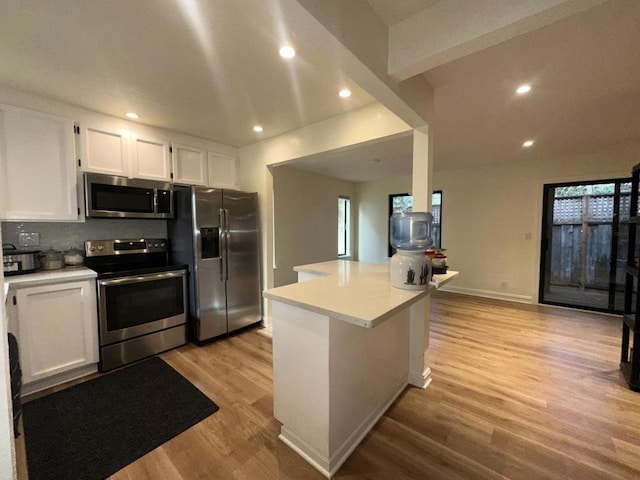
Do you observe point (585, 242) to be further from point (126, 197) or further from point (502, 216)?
point (126, 197)

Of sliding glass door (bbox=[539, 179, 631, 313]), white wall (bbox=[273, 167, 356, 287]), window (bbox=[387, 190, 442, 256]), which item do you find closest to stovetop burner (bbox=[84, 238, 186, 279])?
white wall (bbox=[273, 167, 356, 287])

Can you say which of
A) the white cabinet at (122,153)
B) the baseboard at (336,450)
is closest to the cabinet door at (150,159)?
the white cabinet at (122,153)

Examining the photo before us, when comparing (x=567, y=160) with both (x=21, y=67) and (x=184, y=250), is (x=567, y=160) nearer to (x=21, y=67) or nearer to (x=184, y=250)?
(x=184, y=250)

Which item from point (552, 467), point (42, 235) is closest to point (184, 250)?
point (42, 235)

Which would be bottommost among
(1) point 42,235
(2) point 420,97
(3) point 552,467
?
(3) point 552,467

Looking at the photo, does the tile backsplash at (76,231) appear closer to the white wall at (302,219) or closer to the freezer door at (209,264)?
the freezer door at (209,264)

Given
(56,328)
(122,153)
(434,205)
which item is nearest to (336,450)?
(56,328)

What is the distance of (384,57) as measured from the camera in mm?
1451

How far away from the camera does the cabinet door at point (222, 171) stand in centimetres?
332

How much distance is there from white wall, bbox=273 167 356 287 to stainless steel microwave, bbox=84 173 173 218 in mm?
1624

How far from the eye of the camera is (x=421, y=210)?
201cm

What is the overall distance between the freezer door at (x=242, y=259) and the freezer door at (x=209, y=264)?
0.10 meters

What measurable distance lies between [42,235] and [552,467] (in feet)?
13.9

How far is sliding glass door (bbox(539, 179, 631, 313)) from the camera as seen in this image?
148 inches
